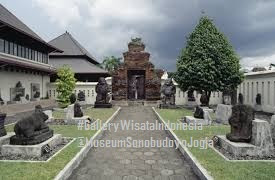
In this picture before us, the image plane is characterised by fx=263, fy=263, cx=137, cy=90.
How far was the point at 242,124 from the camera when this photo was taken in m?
7.79

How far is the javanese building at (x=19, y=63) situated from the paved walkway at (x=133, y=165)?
12813 millimetres

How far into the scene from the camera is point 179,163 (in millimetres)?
7043

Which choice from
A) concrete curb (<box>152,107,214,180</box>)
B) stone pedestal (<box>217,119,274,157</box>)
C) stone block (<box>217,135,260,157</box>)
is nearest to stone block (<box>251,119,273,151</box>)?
stone pedestal (<box>217,119,274,157</box>)

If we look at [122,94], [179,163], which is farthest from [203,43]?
[179,163]

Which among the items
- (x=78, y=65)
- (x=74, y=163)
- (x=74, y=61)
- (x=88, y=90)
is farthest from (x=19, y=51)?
(x=74, y=163)

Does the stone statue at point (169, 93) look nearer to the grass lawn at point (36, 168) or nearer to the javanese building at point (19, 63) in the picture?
the javanese building at point (19, 63)

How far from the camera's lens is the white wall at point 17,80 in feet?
66.3

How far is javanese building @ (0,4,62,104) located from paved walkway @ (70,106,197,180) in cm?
1281

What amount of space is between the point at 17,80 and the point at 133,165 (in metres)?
19.1

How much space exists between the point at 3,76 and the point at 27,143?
1505cm

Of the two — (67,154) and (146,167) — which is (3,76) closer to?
(67,154)

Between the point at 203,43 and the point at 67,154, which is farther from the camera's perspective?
the point at 203,43

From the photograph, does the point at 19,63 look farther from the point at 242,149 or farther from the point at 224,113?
the point at 242,149

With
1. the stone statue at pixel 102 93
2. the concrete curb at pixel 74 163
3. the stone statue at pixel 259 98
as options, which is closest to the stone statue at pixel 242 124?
the concrete curb at pixel 74 163
